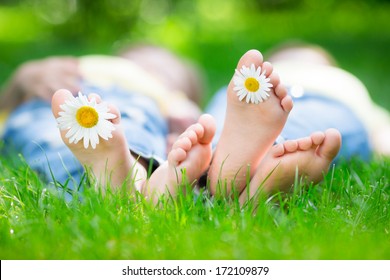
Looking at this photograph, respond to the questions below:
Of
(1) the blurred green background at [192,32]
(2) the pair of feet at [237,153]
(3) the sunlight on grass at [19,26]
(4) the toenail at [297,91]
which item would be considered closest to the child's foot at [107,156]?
(2) the pair of feet at [237,153]

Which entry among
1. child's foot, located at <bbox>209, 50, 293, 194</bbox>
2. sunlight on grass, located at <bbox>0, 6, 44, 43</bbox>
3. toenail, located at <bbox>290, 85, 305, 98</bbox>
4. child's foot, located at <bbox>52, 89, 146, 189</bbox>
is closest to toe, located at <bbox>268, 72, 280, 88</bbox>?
child's foot, located at <bbox>209, 50, 293, 194</bbox>

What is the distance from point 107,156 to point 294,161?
0.41 metres

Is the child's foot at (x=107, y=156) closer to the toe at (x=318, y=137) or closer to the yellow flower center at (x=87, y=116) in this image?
the yellow flower center at (x=87, y=116)

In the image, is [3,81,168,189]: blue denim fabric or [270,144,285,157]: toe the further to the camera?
[3,81,168,189]: blue denim fabric

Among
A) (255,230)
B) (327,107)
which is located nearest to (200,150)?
(255,230)

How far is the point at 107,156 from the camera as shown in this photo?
1340 millimetres

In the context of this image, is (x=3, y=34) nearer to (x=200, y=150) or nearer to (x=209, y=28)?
(x=209, y=28)

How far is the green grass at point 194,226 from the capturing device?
108 centimetres

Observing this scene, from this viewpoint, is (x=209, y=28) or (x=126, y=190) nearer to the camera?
(x=126, y=190)

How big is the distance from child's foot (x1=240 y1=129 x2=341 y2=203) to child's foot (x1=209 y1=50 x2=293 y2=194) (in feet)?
0.10

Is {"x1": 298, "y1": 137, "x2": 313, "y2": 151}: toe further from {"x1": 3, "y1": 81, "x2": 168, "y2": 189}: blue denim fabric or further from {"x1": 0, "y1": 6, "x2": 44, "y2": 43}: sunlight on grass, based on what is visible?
{"x1": 0, "y1": 6, "x2": 44, "y2": 43}: sunlight on grass

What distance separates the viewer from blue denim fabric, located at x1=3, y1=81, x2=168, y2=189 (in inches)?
63.3

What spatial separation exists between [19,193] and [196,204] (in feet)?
1.36
